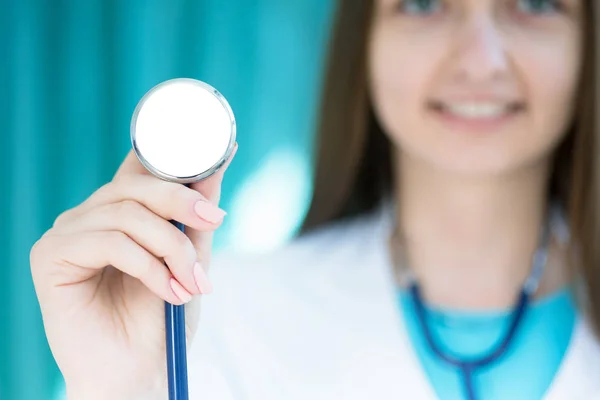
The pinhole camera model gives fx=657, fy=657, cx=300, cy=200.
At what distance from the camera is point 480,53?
70cm

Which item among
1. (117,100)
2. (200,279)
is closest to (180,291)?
(200,279)

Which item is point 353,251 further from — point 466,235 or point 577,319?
point 577,319

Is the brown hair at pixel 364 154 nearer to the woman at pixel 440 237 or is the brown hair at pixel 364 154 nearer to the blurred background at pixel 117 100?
the woman at pixel 440 237

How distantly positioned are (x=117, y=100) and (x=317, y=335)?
54 cm

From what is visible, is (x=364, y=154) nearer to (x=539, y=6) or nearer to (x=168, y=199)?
(x=539, y=6)

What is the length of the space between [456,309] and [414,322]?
0.06 m

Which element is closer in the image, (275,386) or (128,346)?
(128,346)

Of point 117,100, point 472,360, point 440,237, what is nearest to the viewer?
point 472,360

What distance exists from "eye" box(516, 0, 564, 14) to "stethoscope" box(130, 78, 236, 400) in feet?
1.48

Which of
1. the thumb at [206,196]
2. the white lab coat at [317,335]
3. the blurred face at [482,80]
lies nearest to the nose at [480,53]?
the blurred face at [482,80]

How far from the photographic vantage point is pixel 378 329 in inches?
28.2

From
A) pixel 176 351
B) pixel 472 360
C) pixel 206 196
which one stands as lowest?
pixel 472 360

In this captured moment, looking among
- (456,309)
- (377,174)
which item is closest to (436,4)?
(377,174)

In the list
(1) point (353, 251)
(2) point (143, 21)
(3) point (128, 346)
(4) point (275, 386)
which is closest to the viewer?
(3) point (128, 346)
